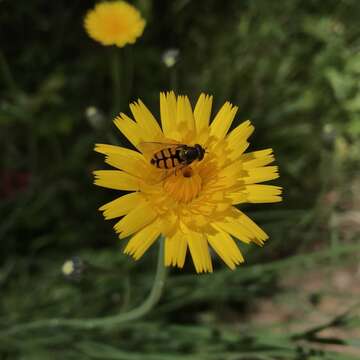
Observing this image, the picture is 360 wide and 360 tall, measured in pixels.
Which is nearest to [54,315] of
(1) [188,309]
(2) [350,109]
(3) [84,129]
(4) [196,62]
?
(1) [188,309]

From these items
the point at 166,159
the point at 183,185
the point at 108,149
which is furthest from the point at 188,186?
the point at 108,149

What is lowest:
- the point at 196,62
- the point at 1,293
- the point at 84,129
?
the point at 1,293

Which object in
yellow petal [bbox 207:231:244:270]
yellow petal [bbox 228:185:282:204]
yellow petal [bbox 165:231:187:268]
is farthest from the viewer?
yellow petal [bbox 228:185:282:204]

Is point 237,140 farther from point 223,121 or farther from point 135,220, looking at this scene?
point 135,220

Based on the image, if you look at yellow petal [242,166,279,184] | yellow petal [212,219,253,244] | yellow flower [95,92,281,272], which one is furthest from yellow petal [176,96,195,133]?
yellow petal [212,219,253,244]

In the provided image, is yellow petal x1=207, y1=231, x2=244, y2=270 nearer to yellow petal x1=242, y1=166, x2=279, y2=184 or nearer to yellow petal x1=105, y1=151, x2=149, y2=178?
yellow petal x1=242, y1=166, x2=279, y2=184

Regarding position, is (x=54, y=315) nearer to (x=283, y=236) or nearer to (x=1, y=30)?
(x=283, y=236)
